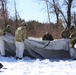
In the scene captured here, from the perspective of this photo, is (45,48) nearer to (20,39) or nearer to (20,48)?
(20,48)

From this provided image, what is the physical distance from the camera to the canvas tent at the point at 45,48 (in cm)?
1522

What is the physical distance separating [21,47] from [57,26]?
19390mm

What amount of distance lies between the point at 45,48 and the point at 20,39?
1.66m

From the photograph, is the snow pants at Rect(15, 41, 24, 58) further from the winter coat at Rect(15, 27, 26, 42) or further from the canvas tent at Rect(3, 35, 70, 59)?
the canvas tent at Rect(3, 35, 70, 59)

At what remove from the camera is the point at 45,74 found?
31.0ft

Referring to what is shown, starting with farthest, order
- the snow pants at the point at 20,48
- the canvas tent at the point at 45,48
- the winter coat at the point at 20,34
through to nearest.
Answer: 1. the canvas tent at the point at 45,48
2. the snow pants at the point at 20,48
3. the winter coat at the point at 20,34

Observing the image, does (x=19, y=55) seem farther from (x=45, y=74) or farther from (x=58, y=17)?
(x=58, y=17)

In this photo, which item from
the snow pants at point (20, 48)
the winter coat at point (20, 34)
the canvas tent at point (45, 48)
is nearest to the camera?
the winter coat at point (20, 34)

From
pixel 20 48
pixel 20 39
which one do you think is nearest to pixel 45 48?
pixel 20 48

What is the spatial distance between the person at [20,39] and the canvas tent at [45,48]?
2.80 feet

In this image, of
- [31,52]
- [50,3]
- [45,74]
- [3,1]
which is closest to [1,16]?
[3,1]

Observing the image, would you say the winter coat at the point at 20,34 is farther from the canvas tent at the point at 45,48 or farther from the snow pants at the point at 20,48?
the canvas tent at the point at 45,48

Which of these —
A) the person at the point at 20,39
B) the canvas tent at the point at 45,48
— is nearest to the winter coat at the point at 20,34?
the person at the point at 20,39

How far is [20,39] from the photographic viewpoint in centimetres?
1423
